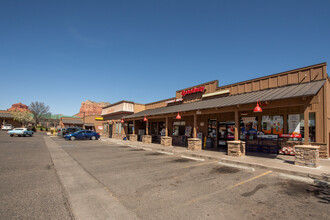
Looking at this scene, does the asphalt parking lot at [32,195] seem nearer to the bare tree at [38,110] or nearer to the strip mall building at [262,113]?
the strip mall building at [262,113]

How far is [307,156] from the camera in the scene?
7.76 meters

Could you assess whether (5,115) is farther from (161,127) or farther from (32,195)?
(32,195)

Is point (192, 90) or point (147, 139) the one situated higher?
point (192, 90)

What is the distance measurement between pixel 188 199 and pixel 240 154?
693 centimetres

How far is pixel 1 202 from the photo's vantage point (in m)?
4.31

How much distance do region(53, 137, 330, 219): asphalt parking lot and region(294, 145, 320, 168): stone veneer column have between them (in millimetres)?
1883

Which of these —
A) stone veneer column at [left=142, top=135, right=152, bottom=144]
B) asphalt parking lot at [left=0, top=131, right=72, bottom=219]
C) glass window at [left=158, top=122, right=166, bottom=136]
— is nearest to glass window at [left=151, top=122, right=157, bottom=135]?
glass window at [left=158, top=122, right=166, bottom=136]

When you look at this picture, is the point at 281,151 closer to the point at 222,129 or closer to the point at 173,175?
the point at 222,129

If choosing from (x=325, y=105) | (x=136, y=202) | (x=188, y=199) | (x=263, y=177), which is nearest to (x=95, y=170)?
(x=136, y=202)

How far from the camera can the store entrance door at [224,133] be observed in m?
14.1

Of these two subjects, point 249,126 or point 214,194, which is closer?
point 214,194

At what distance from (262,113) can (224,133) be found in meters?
3.47

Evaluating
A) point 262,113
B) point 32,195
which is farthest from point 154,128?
point 32,195

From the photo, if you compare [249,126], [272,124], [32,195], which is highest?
[272,124]
